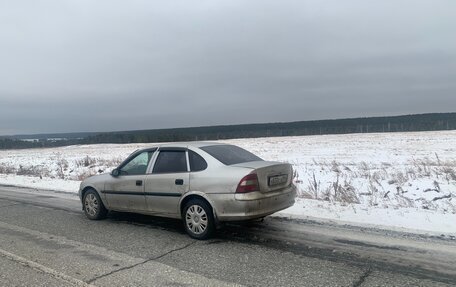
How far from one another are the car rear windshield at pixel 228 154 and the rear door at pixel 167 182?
490mm

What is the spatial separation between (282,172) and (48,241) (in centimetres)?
396

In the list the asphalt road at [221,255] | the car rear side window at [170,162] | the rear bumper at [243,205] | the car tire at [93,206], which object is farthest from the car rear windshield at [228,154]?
the car tire at [93,206]

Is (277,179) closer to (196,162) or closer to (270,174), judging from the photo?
(270,174)

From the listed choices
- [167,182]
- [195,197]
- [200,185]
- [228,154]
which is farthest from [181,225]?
[228,154]

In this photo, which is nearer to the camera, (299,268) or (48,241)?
(299,268)

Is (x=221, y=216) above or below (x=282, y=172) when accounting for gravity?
below

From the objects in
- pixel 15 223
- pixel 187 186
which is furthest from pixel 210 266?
pixel 15 223

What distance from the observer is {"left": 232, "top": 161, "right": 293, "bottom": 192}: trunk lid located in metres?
6.28

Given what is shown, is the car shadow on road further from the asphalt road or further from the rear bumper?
the rear bumper

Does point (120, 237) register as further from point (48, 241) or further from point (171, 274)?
point (171, 274)

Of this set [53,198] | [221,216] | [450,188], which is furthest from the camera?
[53,198]

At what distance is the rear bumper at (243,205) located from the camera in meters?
6.05

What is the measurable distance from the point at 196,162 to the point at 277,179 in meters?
1.37

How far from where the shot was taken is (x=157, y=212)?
7078mm
